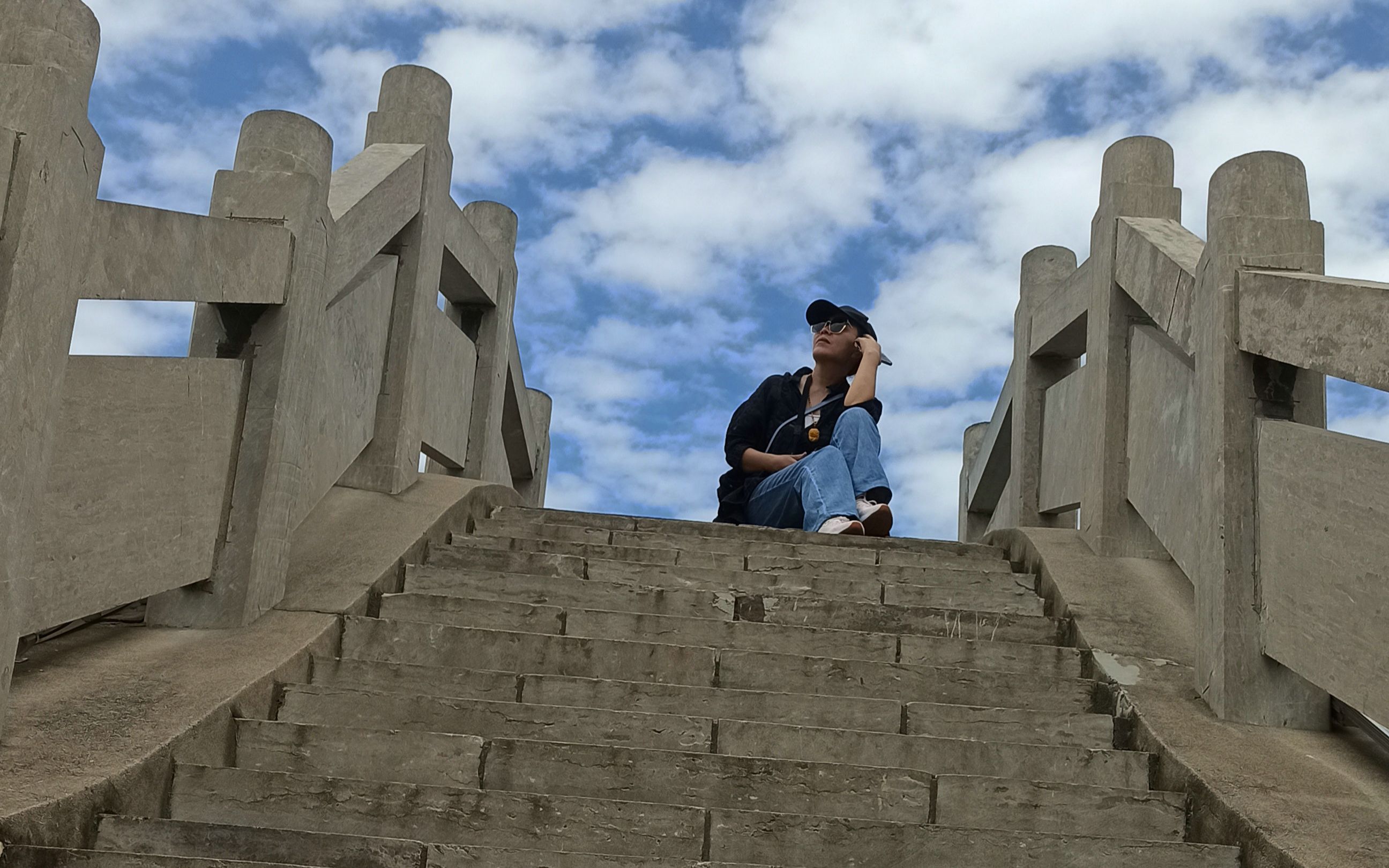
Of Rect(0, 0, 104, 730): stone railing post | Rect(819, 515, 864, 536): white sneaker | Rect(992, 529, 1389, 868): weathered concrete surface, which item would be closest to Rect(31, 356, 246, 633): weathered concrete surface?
Rect(0, 0, 104, 730): stone railing post

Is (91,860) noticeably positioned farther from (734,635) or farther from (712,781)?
(734,635)

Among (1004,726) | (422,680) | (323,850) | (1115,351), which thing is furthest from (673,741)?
(1115,351)

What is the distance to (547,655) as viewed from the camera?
13.9ft

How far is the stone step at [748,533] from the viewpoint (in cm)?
605

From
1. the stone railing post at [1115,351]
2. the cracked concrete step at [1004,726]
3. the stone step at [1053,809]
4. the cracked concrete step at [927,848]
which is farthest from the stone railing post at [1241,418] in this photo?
the stone railing post at [1115,351]

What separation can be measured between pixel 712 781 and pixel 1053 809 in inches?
34.9

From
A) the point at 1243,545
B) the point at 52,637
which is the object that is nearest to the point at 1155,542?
A: the point at 1243,545

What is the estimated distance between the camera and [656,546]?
5.76 meters

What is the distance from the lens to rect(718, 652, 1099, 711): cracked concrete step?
4.16 m

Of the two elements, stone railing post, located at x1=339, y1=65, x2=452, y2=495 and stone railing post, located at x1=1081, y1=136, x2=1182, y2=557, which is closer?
stone railing post, located at x1=1081, y1=136, x2=1182, y2=557

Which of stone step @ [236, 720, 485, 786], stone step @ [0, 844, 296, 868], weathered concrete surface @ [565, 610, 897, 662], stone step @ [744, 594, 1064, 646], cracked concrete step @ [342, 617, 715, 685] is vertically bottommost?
stone step @ [0, 844, 296, 868]

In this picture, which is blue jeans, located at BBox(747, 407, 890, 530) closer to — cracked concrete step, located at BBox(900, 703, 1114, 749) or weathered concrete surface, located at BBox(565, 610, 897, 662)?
weathered concrete surface, located at BBox(565, 610, 897, 662)

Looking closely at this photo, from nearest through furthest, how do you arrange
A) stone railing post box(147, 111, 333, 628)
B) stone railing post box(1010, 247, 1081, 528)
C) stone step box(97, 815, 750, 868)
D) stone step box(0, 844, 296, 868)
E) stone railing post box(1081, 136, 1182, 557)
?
stone step box(0, 844, 296, 868) → stone step box(97, 815, 750, 868) → stone railing post box(147, 111, 333, 628) → stone railing post box(1081, 136, 1182, 557) → stone railing post box(1010, 247, 1081, 528)

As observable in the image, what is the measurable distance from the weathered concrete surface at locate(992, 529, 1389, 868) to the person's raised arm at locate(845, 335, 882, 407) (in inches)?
72.7
